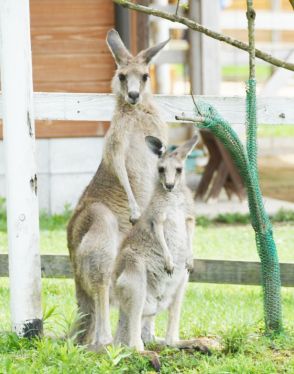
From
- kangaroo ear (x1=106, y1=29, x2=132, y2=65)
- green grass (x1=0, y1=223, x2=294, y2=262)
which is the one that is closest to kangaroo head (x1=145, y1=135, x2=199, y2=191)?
kangaroo ear (x1=106, y1=29, x2=132, y2=65)

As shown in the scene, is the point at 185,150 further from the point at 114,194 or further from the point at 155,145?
the point at 114,194

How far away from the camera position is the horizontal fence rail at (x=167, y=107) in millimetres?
6590

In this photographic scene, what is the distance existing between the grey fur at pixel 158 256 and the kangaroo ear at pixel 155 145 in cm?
2

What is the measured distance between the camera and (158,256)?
529 centimetres

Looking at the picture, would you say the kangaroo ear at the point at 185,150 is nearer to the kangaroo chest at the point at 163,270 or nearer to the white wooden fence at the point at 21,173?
the kangaroo chest at the point at 163,270

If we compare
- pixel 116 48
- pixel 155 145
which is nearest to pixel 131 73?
pixel 116 48

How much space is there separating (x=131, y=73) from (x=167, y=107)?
73cm

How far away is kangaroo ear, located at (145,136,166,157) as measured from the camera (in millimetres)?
5422

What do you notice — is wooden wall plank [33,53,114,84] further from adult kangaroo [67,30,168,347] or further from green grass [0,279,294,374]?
adult kangaroo [67,30,168,347]

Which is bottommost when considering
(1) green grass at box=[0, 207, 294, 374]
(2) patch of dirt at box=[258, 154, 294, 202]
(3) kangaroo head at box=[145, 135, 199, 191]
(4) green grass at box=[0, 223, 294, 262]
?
(2) patch of dirt at box=[258, 154, 294, 202]

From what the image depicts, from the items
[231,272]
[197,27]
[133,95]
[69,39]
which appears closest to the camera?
[197,27]

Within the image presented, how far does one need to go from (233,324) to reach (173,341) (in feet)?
1.85

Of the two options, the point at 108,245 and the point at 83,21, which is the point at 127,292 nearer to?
the point at 108,245

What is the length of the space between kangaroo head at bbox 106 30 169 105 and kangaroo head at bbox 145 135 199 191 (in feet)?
1.81
